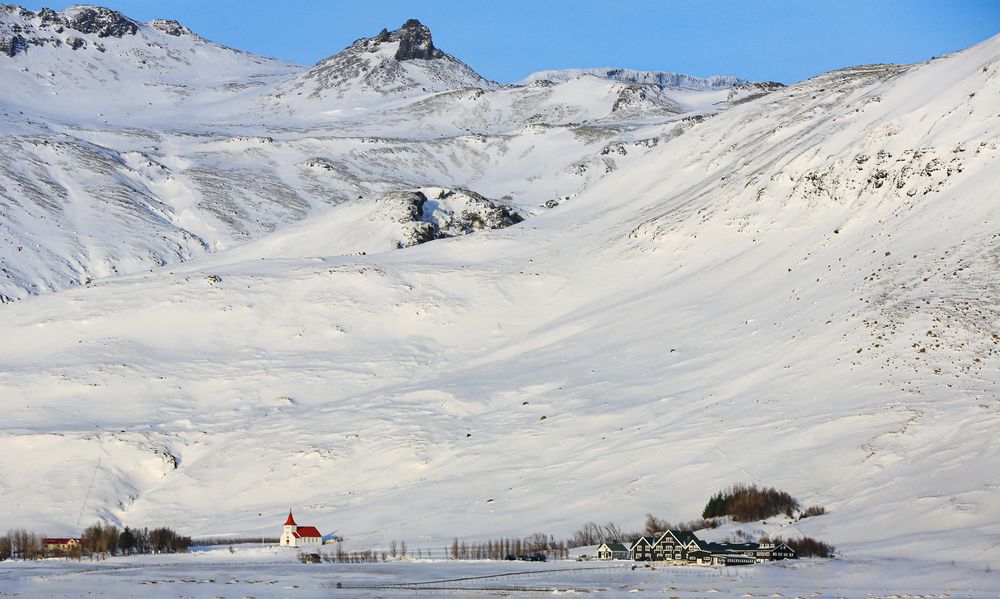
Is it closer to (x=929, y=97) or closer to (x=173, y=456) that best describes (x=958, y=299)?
(x=929, y=97)

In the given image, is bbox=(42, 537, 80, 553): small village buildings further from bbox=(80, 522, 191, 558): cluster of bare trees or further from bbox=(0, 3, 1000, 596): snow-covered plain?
bbox=(0, 3, 1000, 596): snow-covered plain

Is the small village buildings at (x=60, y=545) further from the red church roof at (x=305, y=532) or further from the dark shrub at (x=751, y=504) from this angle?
the dark shrub at (x=751, y=504)

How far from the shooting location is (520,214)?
505ft

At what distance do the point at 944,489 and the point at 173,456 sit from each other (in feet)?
160

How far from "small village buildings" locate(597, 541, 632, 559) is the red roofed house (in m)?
17.0

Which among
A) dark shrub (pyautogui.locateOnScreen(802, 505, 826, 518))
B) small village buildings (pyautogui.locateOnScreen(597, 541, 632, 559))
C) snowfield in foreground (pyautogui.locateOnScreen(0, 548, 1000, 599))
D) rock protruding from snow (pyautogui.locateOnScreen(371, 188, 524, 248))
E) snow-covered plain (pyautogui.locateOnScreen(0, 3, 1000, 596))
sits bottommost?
snowfield in foreground (pyautogui.locateOnScreen(0, 548, 1000, 599))

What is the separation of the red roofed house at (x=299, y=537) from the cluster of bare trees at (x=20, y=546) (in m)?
13.8

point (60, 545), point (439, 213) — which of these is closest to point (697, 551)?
point (60, 545)

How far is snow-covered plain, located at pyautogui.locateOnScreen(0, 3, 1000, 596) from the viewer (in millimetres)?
59188

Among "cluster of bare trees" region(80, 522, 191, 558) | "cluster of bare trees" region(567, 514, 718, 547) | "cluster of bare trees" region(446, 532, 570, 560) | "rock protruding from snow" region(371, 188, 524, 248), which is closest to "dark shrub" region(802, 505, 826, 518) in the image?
"cluster of bare trees" region(567, 514, 718, 547)

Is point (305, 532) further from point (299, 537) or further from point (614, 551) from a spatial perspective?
point (614, 551)

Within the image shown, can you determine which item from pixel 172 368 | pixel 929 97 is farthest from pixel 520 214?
pixel 172 368

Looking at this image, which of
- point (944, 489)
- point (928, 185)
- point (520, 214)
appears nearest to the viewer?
point (944, 489)

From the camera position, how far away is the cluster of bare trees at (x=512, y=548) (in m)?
56.0
